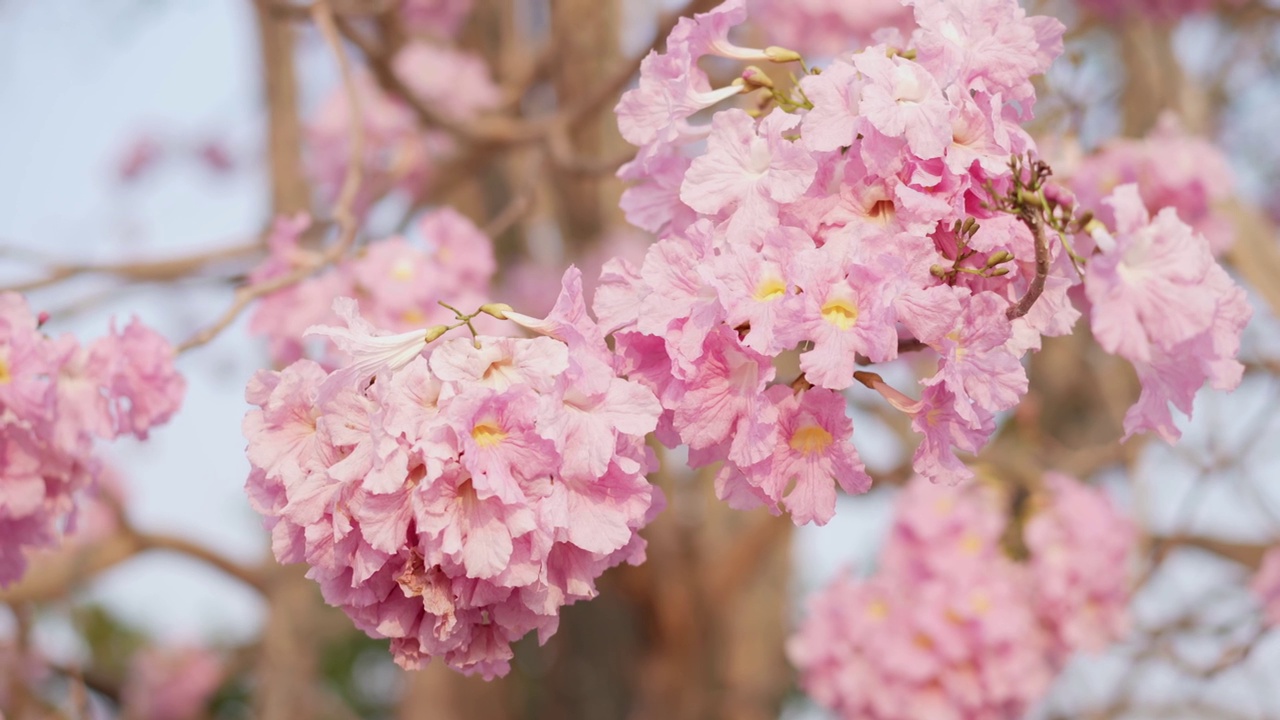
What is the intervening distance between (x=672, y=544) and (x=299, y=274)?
8.72ft

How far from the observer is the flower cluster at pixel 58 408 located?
5.10 feet

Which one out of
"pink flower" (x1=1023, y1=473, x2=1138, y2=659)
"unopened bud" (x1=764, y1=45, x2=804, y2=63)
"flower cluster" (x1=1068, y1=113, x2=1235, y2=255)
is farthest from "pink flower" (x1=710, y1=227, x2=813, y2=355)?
"pink flower" (x1=1023, y1=473, x2=1138, y2=659)

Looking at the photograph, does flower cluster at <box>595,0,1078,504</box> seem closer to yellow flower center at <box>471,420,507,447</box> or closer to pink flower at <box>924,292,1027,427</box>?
pink flower at <box>924,292,1027,427</box>

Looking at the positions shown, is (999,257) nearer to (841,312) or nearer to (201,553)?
(841,312)

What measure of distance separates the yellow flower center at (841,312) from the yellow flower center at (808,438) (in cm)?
13

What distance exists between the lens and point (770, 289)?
1108 millimetres

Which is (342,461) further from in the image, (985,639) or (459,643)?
(985,639)

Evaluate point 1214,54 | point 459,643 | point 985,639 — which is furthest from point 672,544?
point 1214,54

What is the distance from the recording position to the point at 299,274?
6.28ft

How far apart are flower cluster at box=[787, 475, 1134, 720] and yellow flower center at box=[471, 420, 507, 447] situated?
5.73ft

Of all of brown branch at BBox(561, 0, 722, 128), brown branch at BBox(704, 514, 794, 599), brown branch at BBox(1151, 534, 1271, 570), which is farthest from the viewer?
brown branch at BBox(704, 514, 794, 599)

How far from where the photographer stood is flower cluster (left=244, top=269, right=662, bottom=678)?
1.08m

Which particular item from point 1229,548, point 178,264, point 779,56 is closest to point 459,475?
point 779,56

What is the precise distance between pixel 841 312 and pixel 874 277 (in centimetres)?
4
